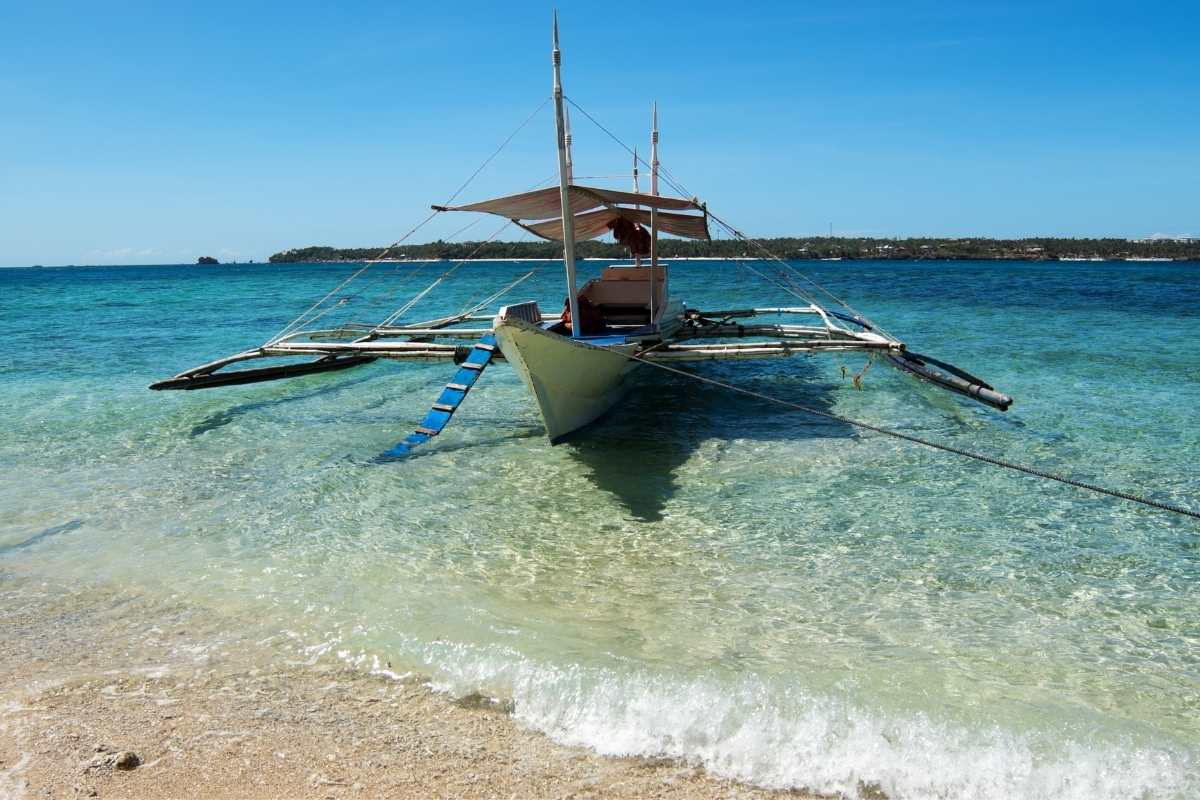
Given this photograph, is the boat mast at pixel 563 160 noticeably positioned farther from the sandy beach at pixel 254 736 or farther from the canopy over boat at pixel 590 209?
the sandy beach at pixel 254 736

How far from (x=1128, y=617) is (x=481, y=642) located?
4.22 m

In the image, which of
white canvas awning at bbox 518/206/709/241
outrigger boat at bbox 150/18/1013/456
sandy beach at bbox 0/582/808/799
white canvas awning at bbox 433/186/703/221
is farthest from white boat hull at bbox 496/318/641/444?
sandy beach at bbox 0/582/808/799

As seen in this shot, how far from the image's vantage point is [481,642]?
479 centimetres

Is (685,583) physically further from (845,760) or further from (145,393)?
(145,393)

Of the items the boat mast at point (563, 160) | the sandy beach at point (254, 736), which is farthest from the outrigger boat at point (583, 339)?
the sandy beach at point (254, 736)

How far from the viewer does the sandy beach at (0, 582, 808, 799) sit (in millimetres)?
3570

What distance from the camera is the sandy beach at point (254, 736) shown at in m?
3.57

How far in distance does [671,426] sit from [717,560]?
4303 millimetres

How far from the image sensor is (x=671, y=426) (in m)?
10.2

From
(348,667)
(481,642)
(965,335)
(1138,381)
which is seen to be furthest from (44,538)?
(965,335)

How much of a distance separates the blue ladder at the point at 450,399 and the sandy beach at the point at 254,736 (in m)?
3.81

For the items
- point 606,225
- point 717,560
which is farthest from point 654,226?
point 717,560

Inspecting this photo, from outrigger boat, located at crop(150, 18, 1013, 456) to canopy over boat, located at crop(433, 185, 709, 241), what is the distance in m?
0.02

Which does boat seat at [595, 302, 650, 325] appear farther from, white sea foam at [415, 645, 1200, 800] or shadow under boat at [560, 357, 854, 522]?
white sea foam at [415, 645, 1200, 800]
